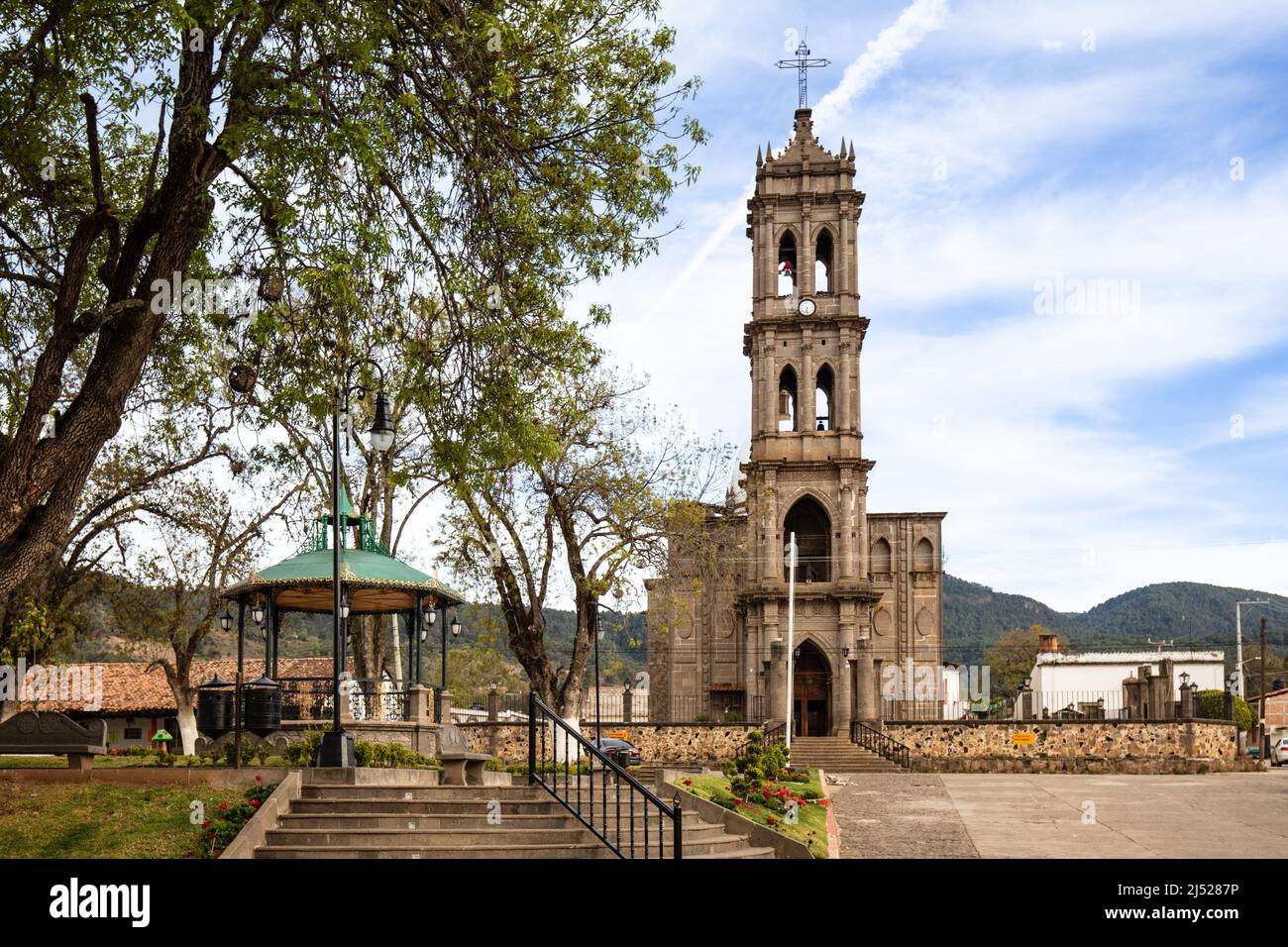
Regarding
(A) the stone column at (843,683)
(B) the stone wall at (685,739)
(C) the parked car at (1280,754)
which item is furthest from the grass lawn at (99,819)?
(C) the parked car at (1280,754)

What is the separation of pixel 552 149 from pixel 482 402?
10.2ft

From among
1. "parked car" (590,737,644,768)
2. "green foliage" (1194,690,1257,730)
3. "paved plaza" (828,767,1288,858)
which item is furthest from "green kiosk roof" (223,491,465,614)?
"green foliage" (1194,690,1257,730)

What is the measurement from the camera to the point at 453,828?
595 inches

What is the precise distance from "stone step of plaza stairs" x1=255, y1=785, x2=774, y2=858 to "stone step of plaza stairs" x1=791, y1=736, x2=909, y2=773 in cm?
2669

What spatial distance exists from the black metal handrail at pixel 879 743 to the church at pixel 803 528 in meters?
1.24

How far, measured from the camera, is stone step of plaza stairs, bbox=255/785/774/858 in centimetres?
1442

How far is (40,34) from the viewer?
14.2m

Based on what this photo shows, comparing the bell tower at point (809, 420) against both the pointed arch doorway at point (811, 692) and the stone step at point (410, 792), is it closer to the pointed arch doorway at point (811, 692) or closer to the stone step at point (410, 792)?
the pointed arch doorway at point (811, 692)

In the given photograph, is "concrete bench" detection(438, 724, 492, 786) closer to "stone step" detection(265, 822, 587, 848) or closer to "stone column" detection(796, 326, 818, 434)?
"stone step" detection(265, 822, 587, 848)

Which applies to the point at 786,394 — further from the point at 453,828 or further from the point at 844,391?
the point at 453,828

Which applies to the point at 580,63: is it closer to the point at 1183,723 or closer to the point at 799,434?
the point at 1183,723

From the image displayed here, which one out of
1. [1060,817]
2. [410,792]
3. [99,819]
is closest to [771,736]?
[1060,817]

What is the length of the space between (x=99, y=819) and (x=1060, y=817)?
16.3 meters
